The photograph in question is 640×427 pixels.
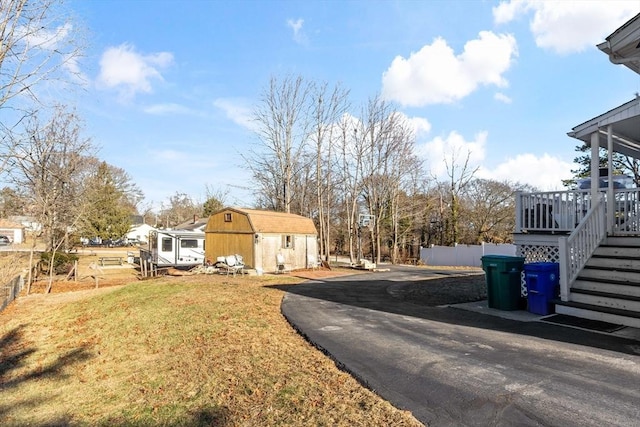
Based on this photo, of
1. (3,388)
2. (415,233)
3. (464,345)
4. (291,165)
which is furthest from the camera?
(415,233)

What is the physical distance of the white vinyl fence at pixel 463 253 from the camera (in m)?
24.4

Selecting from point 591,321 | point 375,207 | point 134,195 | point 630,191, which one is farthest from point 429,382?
point 134,195

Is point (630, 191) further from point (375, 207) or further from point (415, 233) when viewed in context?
point (415, 233)

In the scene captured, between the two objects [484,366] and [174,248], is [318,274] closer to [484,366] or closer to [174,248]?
[174,248]

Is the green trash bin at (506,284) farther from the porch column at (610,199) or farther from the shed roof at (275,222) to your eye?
the shed roof at (275,222)

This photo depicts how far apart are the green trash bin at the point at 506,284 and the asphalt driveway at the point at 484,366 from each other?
807 millimetres

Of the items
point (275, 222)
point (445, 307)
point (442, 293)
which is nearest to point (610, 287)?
point (445, 307)

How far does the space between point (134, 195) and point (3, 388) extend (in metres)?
57.7

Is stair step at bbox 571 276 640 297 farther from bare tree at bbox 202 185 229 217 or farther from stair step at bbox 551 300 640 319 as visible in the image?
bare tree at bbox 202 185 229 217

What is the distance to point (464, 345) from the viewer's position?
16.5 ft

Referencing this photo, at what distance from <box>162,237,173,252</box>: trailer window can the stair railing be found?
22.6 metres

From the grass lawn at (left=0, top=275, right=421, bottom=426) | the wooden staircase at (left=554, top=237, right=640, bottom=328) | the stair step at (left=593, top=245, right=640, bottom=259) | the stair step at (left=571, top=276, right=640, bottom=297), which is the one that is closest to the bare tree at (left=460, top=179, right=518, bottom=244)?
the stair step at (left=593, top=245, right=640, bottom=259)

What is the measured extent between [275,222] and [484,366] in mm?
16341

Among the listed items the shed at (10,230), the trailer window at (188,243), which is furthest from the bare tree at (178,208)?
the trailer window at (188,243)
